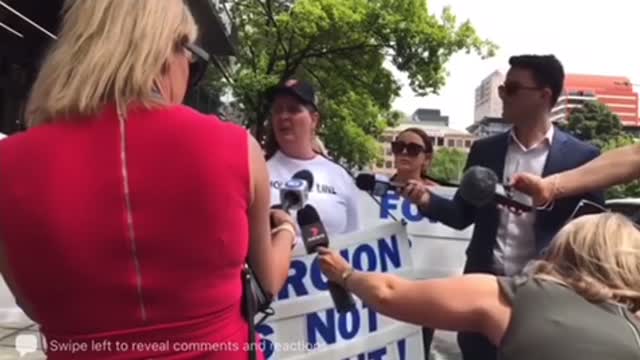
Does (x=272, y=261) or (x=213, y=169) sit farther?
(x=272, y=261)

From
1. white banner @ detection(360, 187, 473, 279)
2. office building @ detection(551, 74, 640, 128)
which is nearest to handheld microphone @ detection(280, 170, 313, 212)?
white banner @ detection(360, 187, 473, 279)

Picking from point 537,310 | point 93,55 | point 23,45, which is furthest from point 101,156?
point 23,45

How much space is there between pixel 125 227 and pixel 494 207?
2.09 m

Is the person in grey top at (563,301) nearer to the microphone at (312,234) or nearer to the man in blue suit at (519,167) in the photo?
the microphone at (312,234)

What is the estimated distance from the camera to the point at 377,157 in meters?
35.2

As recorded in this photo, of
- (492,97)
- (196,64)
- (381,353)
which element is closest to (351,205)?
(381,353)

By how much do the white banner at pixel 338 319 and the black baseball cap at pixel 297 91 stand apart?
31.7 inches

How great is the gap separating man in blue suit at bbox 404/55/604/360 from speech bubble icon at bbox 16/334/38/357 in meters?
3.12

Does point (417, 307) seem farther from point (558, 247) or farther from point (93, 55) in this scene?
point (93, 55)

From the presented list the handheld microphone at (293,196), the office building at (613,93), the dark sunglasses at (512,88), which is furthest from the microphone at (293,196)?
the office building at (613,93)

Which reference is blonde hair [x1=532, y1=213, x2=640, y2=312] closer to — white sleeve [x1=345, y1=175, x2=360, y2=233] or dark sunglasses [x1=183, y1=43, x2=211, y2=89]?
dark sunglasses [x1=183, y1=43, x2=211, y2=89]

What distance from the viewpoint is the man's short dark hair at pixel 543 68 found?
3.58 meters

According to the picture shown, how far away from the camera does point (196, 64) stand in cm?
211

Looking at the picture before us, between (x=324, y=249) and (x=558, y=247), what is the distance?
0.80 metres
